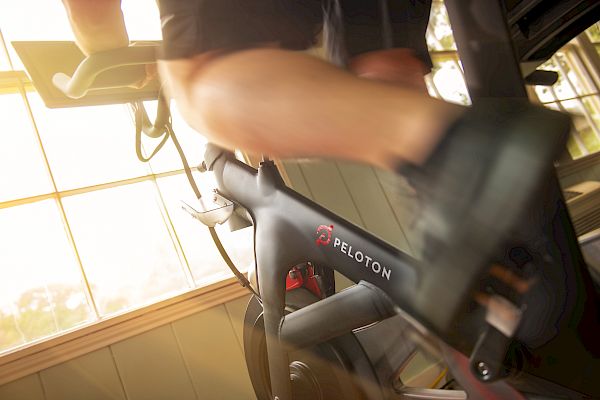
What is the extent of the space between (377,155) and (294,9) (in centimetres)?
41

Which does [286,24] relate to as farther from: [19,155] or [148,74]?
[19,155]

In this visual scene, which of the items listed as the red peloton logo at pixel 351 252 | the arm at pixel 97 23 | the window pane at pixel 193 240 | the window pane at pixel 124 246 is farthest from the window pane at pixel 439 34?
the arm at pixel 97 23

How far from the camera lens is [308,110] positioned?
16.9 inches

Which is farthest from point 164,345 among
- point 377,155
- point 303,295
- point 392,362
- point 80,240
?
point 377,155

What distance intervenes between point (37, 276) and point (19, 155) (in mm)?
494

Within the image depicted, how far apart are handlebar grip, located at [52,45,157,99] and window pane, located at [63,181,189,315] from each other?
1.08 m

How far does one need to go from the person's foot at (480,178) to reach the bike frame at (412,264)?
0.8 inches

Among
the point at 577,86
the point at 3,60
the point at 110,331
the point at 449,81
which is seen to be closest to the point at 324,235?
the point at 110,331

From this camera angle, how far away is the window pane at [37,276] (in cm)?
152

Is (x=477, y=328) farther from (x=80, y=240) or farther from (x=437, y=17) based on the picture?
(x=437, y=17)

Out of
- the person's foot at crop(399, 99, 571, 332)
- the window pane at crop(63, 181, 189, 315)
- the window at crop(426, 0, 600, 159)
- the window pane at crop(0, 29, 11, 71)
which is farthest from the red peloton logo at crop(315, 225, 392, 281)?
the window at crop(426, 0, 600, 159)

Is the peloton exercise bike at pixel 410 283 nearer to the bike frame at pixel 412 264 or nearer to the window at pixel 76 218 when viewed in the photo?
the bike frame at pixel 412 264

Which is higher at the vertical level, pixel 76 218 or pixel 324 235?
pixel 76 218

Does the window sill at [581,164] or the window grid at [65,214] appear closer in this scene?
the window grid at [65,214]
